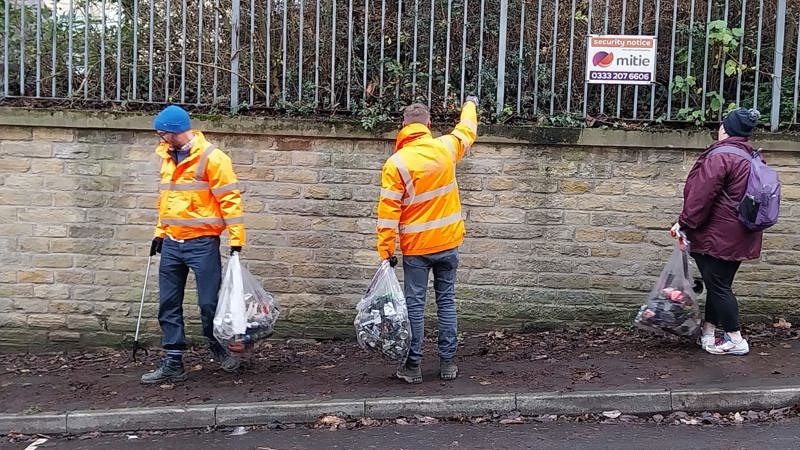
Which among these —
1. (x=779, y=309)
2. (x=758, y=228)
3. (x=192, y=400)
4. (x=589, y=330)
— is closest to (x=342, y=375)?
(x=192, y=400)

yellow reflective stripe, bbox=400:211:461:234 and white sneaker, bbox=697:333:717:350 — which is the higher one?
yellow reflective stripe, bbox=400:211:461:234

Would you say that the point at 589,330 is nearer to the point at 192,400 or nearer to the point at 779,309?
the point at 779,309

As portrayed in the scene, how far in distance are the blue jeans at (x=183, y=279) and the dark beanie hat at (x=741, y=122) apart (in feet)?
12.5

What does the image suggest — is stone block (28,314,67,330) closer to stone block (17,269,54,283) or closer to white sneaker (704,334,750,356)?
stone block (17,269,54,283)

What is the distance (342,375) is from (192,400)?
3.63 ft

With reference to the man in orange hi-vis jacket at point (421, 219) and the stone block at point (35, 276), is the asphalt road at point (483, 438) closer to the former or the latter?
the man in orange hi-vis jacket at point (421, 219)

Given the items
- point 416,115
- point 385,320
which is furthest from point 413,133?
point 385,320

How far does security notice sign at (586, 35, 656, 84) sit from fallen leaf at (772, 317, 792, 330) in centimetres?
228

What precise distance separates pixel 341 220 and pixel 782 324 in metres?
3.77

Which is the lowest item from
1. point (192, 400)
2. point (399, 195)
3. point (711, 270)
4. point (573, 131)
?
point (192, 400)

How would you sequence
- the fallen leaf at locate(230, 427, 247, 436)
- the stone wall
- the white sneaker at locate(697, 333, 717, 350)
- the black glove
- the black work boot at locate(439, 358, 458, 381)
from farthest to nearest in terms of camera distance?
the stone wall, the white sneaker at locate(697, 333, 717, 350), the black glove, the black work boot at locate(439, 358, 458, 381), the fallen leaf at locate(230, 427, 247, 436)

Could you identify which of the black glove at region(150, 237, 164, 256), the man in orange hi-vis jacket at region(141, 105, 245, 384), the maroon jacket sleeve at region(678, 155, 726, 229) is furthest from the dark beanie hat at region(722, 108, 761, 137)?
the black glove at region(150, 237, 164, 256)

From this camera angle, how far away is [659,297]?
19.6 feet

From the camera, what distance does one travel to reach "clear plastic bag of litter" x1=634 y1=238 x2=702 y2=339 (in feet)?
19.5
